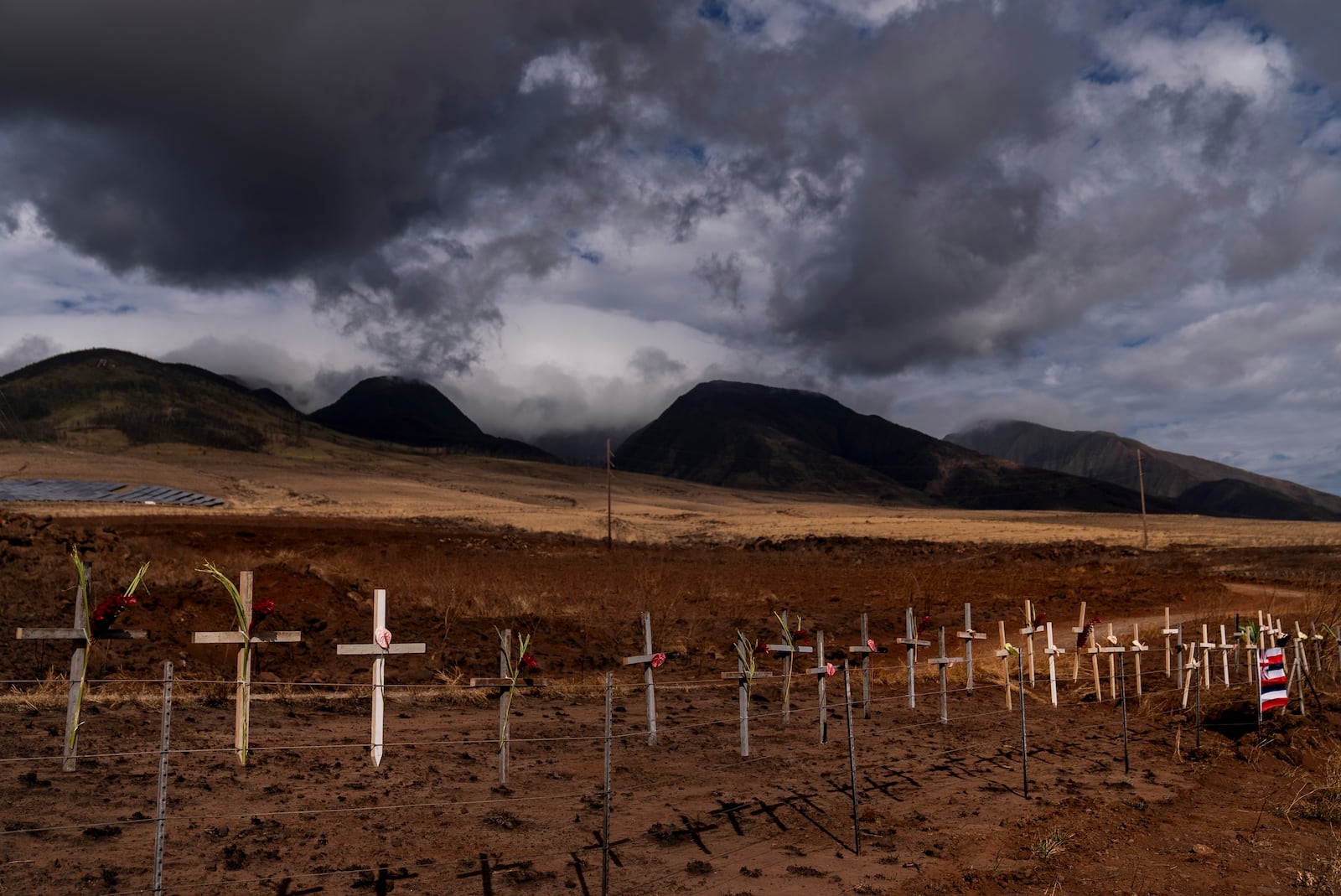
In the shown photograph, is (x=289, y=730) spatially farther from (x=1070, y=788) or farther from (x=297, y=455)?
(x=297, y=455)

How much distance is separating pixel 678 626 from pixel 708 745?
977cm

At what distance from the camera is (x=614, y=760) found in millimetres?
11430

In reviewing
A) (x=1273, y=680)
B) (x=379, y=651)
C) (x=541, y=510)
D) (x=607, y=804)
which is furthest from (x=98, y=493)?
(x=1273, y=680)

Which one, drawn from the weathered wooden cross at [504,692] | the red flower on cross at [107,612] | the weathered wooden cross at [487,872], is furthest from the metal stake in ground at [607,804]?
the red flower on cross at [107,612]

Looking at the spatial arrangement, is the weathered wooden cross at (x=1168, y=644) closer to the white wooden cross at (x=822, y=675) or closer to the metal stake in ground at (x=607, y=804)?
the white wooden cross at (x=822, y=675)

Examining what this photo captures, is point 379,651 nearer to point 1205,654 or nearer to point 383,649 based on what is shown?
point 383,649

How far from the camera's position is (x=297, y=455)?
17225 centimetres

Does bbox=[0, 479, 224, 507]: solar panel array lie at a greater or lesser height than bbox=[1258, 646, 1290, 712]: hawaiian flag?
greater

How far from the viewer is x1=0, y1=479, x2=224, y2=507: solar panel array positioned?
65375mm

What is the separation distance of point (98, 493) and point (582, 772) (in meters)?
70.0

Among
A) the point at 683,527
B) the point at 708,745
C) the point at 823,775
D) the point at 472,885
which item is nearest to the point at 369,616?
the point at 708,745

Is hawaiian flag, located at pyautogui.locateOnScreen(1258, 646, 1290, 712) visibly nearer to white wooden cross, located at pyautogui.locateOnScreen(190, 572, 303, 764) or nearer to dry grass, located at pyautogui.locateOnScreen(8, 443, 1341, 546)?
white wooden cross, located at pyautogui.locateOnScreen(190, 572, 303, 764)

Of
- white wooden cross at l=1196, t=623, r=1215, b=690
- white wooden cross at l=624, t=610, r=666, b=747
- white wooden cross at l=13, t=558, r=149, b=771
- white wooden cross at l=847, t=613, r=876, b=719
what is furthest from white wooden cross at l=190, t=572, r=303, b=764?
white wooden cross at l=1196, t=623, r=1215, b=690

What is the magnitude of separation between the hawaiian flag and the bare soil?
0.72 m
